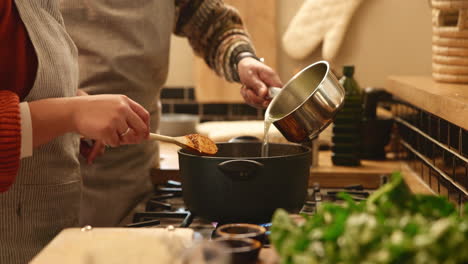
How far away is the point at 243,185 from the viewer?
4.00ft

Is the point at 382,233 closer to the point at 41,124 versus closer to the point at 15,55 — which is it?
the point at 41,124

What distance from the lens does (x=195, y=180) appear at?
1.26 m

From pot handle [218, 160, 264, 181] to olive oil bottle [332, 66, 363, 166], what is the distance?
2.64 feet

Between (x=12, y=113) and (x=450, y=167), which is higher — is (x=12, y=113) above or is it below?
above

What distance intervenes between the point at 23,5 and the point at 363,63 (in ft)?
5.96

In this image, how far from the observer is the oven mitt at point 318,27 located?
267 centimetres

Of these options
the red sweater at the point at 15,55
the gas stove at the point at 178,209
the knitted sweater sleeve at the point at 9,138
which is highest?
the red sweater at the point at 15,55

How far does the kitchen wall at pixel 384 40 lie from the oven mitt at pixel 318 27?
0.08 metres

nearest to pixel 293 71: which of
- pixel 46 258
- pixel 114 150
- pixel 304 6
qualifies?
pixel 304 6

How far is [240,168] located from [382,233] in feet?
1.64

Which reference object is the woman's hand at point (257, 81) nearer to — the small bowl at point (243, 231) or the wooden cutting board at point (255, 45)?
the small bowl at point (243, 231)

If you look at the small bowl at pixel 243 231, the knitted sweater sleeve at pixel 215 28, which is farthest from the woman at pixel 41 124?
the knitted sweater sleeve at pixel 215 28

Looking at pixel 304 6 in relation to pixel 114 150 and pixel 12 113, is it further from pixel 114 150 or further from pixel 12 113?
pixel 12 113

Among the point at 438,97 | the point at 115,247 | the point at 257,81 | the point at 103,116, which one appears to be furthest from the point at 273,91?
the point at 115,247
